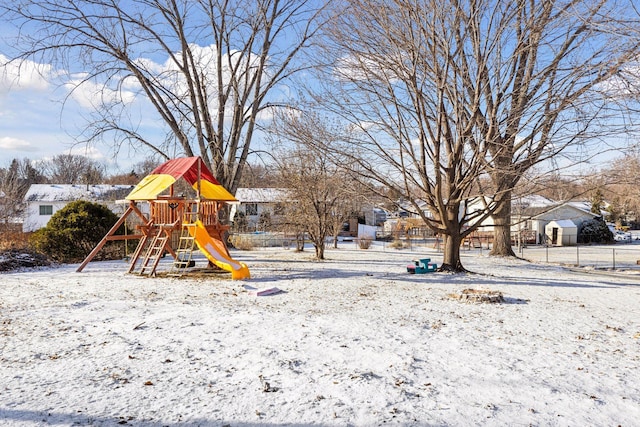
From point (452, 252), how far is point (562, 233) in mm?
29755

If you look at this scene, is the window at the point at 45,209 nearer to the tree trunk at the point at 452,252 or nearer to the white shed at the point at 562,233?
the tree trunk at the point at 452,252

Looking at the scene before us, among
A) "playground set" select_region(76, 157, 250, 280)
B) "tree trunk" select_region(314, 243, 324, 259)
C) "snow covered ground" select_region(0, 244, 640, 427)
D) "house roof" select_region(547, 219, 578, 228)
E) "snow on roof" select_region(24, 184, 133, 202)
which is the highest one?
"snow on roof" select_region(24, 184, 133, 202)

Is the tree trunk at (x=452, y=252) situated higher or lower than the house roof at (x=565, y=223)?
lower

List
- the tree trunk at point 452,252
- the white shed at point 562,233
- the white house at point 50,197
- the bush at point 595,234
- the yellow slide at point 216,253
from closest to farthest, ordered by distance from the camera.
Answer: the yellow slide at point 216,253, the tree trunk at point 452,252, the white shed at point 562,233, the bush at point 595,234, the white house at point 50,197

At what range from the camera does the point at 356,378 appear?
425cm

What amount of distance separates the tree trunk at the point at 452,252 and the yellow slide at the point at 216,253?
19.0 feet

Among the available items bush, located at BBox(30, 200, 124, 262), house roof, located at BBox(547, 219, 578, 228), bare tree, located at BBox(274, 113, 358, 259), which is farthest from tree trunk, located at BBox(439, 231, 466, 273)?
house roof, located at BBox(547, 219, 578, 228)

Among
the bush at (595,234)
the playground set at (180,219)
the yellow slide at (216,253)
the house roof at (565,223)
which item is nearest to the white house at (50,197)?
the playground set at (180,219)

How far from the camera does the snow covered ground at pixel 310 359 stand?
356 centimetres

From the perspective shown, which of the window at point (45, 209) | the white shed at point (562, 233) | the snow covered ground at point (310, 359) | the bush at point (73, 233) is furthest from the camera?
the window at point (45, 209)

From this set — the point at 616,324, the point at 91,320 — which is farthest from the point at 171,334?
the point at 616,324

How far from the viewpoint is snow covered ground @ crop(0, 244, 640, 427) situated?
11.7 feet

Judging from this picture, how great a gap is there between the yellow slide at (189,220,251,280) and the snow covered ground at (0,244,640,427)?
1751 mm

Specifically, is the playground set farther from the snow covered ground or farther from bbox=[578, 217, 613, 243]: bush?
bbox=[578, 217, 613, 243]: bush
